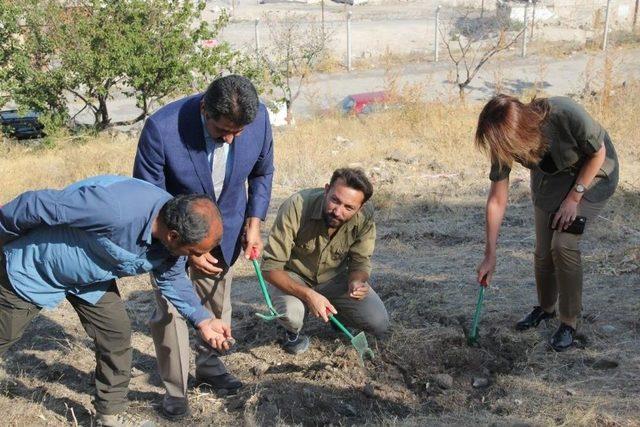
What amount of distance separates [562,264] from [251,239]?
1.63m

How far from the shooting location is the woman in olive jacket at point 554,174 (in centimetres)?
339

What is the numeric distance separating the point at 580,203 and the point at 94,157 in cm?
729

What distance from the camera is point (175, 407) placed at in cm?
364

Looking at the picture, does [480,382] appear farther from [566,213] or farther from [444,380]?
[566,213]

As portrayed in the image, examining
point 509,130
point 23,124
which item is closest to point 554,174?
point 509,130

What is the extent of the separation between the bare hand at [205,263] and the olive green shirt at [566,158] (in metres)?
1.47

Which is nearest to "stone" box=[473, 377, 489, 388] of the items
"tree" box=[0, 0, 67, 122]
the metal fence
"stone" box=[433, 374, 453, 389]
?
"stone" box=[433, 374, 453, 389]

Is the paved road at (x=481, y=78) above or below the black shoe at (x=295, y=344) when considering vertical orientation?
below

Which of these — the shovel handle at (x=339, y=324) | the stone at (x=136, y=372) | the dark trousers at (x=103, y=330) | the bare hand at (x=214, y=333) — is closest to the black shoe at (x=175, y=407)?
the dark trousers at (x=103, y=330)

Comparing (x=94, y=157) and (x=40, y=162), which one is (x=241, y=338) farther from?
(x=40, y=162)

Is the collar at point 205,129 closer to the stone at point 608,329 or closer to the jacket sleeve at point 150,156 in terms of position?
the jacket sleeve at point 150,156

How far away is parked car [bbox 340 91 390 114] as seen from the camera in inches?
476

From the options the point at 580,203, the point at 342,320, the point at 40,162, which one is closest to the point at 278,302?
the point at 342,320

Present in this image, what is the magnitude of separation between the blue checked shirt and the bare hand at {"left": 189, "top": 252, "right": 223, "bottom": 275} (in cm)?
16
